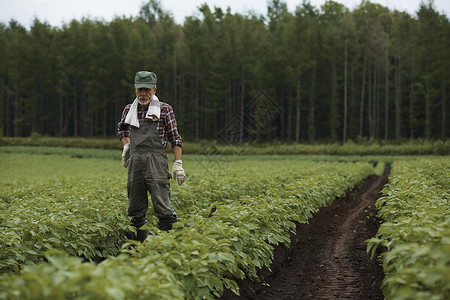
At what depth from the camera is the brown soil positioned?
14.1ft

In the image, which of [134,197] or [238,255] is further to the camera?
[134,197]

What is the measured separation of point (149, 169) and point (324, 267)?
8.91 ft

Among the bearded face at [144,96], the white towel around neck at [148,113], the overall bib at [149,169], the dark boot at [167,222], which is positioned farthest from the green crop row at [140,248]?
the bearded face at [144,96]

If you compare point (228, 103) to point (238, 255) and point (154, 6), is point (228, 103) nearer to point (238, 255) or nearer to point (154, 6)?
point (154, 6)

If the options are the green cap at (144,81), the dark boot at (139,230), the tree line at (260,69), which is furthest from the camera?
the tree line at (260,69)

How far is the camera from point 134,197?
491 centimetres

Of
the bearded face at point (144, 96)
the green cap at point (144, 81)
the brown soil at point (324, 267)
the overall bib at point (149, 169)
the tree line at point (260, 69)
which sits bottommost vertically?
the brown soil at point (324, 267)

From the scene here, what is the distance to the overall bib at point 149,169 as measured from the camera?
477 centimetres

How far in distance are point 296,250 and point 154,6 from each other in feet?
228

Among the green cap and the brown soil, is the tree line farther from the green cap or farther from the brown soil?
the green cap

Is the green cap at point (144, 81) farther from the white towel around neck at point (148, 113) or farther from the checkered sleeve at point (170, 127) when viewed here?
the checkered sleeve at point (170, 127)

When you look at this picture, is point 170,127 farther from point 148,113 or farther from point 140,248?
point 140,248

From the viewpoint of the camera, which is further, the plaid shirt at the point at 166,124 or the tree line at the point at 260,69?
the tree line at the point at 260,69

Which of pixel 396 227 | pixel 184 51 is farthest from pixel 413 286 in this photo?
pixel 184 51
